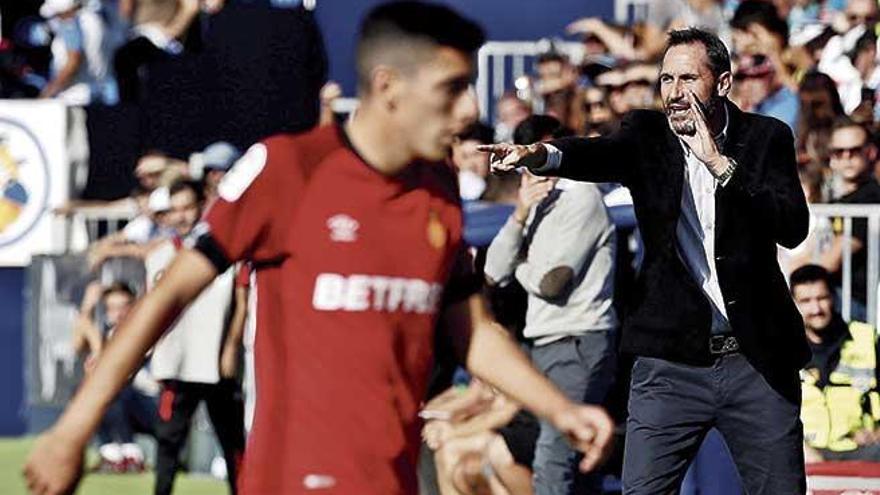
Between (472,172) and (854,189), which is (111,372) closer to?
(854,189)

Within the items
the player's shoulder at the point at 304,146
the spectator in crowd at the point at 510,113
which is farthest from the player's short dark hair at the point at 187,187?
the player's shoulder at the point at 304,146

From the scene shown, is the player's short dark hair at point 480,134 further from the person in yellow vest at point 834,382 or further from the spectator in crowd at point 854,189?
the person in yellow vest at point 834,382

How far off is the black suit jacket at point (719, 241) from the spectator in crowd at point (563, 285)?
2417 millimetres

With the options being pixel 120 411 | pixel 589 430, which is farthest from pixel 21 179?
pixel 589 430

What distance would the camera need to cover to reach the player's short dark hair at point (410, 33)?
5609 millimetres

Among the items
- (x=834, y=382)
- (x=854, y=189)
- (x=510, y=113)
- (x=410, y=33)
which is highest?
(x=410, y=33)

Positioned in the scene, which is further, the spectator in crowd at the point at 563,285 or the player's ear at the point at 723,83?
the spectator in crowd at the point at 563,285

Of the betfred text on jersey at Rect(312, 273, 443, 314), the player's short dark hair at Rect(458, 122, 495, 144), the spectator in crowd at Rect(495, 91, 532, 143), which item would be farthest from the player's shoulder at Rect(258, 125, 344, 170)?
the spectator in crowd at Rect(495, 91, 532, 143)

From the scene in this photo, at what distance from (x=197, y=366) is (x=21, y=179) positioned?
14.7ft

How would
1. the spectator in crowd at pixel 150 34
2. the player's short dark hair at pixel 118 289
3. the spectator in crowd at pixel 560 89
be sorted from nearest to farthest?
1. the spectator in crowd at pixel 560 89
2. the player's short dark hair at pixel 118 289
3. the spectator in crowd at pixel 150 34

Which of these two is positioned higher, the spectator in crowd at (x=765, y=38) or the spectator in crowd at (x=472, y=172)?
the spectator in crowd at (x=765, y=38)

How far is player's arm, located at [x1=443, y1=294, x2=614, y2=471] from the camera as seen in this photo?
5.45 metres

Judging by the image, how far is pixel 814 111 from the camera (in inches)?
509

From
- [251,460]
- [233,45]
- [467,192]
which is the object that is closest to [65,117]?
[233,45]
